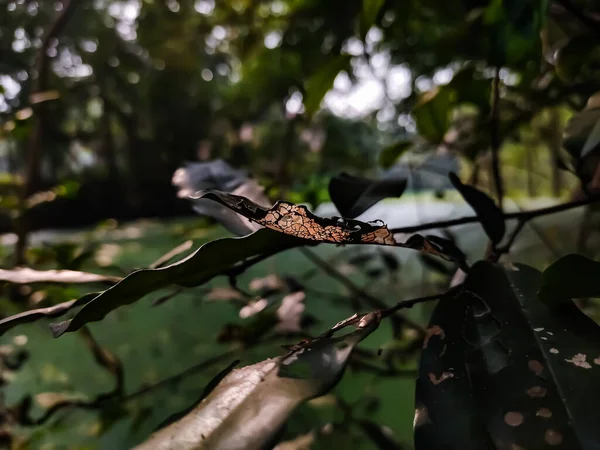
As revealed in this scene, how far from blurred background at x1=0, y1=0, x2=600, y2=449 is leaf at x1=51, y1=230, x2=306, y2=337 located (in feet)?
0.28

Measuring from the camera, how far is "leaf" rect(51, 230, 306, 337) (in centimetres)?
22

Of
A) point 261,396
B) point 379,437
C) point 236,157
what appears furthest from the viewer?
point 236,157

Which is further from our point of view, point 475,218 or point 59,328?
point 475,218

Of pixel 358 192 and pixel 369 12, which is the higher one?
pixel 369 12

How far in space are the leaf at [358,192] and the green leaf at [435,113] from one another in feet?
0.49

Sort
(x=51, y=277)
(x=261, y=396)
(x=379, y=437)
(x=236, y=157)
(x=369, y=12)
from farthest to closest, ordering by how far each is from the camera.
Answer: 1. (x=236, y=157)
2. (x=379, y=437)
3. (x=369, y=12)
4. (x=51, y=277)
5. (x=261, y=396)

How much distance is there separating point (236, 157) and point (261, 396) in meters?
1.11

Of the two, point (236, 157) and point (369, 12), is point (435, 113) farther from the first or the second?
point (236, 157)

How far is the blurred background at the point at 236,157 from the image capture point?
0.49 m

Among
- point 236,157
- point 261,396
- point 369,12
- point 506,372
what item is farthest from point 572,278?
point 236,157

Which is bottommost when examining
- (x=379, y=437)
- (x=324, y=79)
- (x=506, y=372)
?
(x=379, y=437)

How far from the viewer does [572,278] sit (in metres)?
0.22

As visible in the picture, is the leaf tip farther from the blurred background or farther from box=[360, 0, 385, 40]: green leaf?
box=[360, 0, 385, 40]: green leaf

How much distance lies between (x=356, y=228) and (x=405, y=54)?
2.78 ft
